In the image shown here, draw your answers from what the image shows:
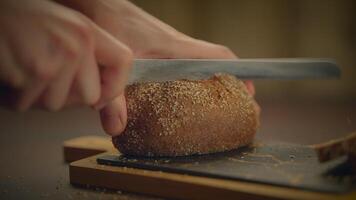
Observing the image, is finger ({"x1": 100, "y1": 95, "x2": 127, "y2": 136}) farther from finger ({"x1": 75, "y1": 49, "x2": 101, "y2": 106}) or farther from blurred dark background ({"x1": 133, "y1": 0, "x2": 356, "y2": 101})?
blurred dark background ({"x1": 133, "y1": 0, "x2": 356, "y2": 101})

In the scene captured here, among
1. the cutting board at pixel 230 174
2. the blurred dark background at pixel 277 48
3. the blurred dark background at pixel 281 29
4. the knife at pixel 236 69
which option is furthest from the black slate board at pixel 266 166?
the blurred dark background at pixel 281 29

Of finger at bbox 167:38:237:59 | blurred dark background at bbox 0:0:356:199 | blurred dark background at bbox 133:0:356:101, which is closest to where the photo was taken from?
finger at bbox 167:38:237:59

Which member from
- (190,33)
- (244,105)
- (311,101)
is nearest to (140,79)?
(244,105)

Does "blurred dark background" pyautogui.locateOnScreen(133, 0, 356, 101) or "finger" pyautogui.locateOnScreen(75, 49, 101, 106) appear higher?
"blurred dark background" pyautogui.locateOnScreen(133, 0, 356, 101)

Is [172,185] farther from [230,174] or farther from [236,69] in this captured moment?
[236,69]

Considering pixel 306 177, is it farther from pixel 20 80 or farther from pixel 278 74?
pixel 20 80

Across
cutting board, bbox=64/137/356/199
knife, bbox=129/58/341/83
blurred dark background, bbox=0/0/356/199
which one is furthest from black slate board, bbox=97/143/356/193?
blurred dark background, bbox=0/0/356/199

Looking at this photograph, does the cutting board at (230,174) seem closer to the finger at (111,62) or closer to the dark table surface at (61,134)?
the dark table surface at (61,134)
